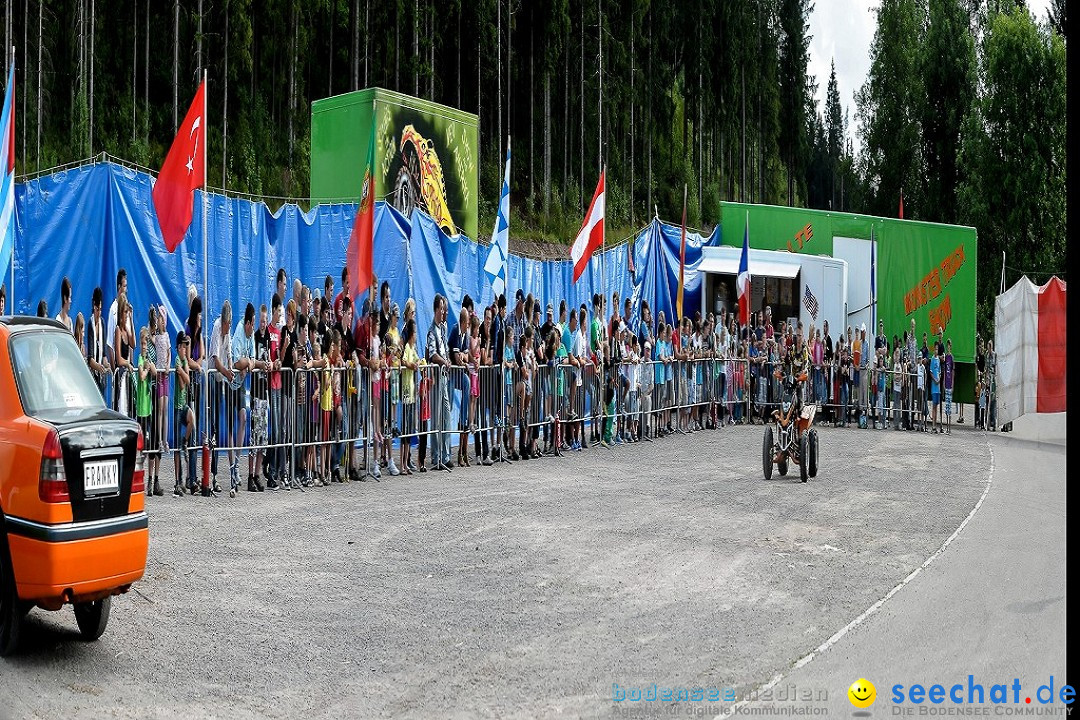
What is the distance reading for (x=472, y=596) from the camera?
876 cm

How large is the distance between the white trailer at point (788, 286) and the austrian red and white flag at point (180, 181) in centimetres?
1816

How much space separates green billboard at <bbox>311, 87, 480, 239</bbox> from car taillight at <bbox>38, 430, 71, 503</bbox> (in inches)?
520

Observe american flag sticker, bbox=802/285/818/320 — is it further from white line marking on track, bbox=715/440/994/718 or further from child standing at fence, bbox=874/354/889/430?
white line marking on track, bbox=715/440/994/718

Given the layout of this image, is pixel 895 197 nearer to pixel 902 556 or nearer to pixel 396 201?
pixel 396 201

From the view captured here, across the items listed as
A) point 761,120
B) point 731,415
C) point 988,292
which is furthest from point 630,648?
point 761,120

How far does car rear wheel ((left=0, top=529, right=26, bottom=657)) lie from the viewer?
6.81 metres

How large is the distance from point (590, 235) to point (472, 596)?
A: 1367cm

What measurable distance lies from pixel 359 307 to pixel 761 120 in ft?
209

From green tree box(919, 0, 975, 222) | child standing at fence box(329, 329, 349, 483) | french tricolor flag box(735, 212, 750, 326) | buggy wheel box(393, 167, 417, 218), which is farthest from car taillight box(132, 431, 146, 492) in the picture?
green tree box(919, 0, 975, 222)

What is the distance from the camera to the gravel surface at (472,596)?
6.48m

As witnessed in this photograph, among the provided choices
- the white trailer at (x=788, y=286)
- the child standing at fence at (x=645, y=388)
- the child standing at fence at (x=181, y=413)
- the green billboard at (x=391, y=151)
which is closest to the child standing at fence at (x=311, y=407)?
the child standing at fence at (x=181, y=413)

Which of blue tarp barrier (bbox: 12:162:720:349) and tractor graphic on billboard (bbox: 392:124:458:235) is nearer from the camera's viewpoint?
blue tarp barrier (bbox: 12:162:720:349)

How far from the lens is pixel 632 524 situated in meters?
12.0

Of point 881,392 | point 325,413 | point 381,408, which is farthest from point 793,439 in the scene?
point 881,392
